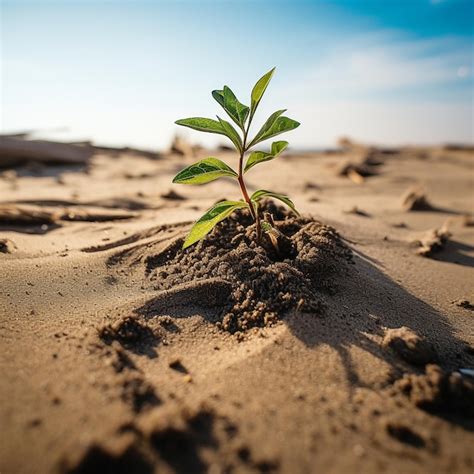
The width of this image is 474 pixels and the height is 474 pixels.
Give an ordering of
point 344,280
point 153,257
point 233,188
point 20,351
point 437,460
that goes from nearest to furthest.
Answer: point 437,460
point 20,351
point 344,280
point 153,257
point 233,188

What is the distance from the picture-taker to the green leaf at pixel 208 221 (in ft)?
4.89

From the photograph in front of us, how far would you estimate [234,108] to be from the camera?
5.33 feet

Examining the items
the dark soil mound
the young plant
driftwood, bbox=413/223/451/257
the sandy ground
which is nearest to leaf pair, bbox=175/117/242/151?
the young plant

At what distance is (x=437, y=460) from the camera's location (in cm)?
91

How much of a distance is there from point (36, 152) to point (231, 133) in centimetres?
547

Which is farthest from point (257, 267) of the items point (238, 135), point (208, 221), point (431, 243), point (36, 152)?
point (36, 152)

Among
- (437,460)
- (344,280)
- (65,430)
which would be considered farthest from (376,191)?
(65,430)

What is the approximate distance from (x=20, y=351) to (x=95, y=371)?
0.28m

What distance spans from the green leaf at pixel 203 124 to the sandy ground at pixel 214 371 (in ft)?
1.95

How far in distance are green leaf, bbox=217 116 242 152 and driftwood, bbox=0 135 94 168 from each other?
5.28m

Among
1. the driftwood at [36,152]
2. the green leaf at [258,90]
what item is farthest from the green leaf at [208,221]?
the driftwood at [36,152]

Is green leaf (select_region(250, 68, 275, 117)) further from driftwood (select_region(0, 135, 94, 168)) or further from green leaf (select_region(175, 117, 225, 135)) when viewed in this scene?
driftwood (select_region(0, 135, 94, 168))

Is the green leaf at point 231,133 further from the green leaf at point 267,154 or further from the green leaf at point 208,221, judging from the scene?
the green leaf at point 208,221

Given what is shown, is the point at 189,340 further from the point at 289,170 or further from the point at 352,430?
the point at 289,170
